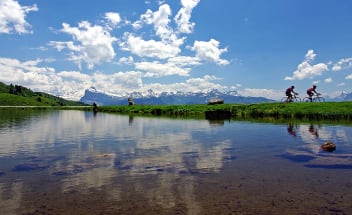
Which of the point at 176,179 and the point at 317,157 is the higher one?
the point at 317,157

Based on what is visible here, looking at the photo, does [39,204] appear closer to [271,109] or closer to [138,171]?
[138,171]

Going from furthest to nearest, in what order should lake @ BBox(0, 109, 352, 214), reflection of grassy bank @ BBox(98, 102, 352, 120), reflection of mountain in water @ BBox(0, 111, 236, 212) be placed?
reflection of grassy bank @ BBox(98, 102, 352, 120) → reflection of mountain in water @ BBox(0, 111, 236, 212) → lake @ BBox(0, 109, 352, 214)

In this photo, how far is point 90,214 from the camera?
37.3 feet

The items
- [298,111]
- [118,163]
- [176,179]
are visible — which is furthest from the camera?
[298,111]

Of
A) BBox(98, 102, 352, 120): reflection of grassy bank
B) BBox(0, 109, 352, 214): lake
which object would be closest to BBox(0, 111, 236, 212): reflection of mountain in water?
BBox(0, 109, 352, 214): lake

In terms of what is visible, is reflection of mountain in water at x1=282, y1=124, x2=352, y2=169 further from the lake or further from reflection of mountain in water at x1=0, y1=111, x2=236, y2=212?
reflection of mountain in water at x1=0, y1=111, x2=236, y2=212

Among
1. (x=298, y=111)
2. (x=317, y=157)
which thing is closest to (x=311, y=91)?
(x=298, y=111)

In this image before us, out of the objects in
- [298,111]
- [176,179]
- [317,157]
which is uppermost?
[298,111]

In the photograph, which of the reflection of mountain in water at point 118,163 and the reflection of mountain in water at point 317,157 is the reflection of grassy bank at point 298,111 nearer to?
the reflection of mountain in water at point 317,157

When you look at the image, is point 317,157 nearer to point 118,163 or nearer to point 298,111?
point 118,163

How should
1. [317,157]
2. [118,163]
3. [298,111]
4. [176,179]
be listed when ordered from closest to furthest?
[176,179] < [118,163] < [317,157] < [298,111]

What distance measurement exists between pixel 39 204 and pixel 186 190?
655 cm

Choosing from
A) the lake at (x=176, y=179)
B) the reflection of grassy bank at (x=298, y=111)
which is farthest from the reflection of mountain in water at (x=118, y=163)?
the reflection of grassy bank at (x=298, y=111)

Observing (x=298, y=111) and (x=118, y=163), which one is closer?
(x=118, y=163)
